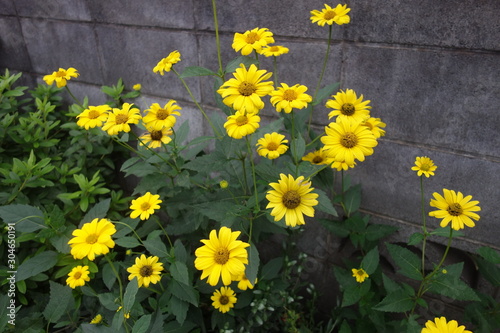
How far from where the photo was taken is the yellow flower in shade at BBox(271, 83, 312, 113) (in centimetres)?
112

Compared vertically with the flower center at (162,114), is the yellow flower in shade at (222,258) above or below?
below

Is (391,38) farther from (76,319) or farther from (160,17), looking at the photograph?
(76,319)

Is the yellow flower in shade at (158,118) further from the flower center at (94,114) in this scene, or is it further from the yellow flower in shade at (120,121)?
the flower center at (94,114)

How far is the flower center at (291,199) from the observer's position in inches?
44.3

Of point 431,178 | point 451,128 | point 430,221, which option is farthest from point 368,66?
point 430,221

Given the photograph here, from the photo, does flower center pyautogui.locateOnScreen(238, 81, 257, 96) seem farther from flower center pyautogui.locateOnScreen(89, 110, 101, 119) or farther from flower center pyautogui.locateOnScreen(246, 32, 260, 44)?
flower center pyautogui.locateOnScreen(89, 110, 101, 119)

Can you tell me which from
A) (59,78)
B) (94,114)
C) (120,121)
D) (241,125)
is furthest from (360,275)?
(59,78)

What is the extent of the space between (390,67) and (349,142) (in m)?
0.57

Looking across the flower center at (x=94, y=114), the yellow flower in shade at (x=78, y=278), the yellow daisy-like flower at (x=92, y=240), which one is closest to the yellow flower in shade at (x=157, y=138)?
the flower center at (x=94, y=114)

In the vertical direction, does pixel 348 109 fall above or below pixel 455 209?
above

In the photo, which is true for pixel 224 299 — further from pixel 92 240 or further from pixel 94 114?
pixel 94 114

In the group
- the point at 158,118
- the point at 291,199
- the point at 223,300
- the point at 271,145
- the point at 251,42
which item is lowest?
the point at 223,300

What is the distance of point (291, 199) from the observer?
1.12 m

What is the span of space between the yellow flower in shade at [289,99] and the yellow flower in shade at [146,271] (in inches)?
28.1
